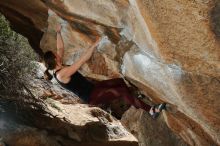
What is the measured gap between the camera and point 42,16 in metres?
7.97

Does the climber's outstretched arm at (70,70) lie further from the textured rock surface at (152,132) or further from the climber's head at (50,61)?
the textured rock surface at (152,132)

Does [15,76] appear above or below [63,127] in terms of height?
above

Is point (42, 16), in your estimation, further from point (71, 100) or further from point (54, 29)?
point (71, 100)

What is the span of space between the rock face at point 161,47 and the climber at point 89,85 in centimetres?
23

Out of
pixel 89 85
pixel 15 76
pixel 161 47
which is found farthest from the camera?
pixel 15 76

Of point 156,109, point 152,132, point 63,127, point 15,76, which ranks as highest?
point 156,109

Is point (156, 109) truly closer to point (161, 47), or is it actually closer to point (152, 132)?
point (152, 132)

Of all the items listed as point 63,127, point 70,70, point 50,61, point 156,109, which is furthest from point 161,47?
point 63,127

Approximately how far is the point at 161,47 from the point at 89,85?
2835mm

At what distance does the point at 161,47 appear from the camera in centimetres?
442

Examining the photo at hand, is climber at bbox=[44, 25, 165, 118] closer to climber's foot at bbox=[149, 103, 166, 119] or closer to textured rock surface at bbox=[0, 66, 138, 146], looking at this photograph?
climber's foot at bbox=[149, 103, 166, 119]

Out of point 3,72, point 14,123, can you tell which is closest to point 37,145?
point 14,123

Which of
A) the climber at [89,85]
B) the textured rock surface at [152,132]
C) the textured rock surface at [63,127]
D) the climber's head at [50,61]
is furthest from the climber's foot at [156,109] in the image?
the textured rock surface at [63,127]

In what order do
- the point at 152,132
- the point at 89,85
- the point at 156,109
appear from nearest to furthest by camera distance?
1. the point at 156,109
2. the point at 89,85
3. the point at 152,132
